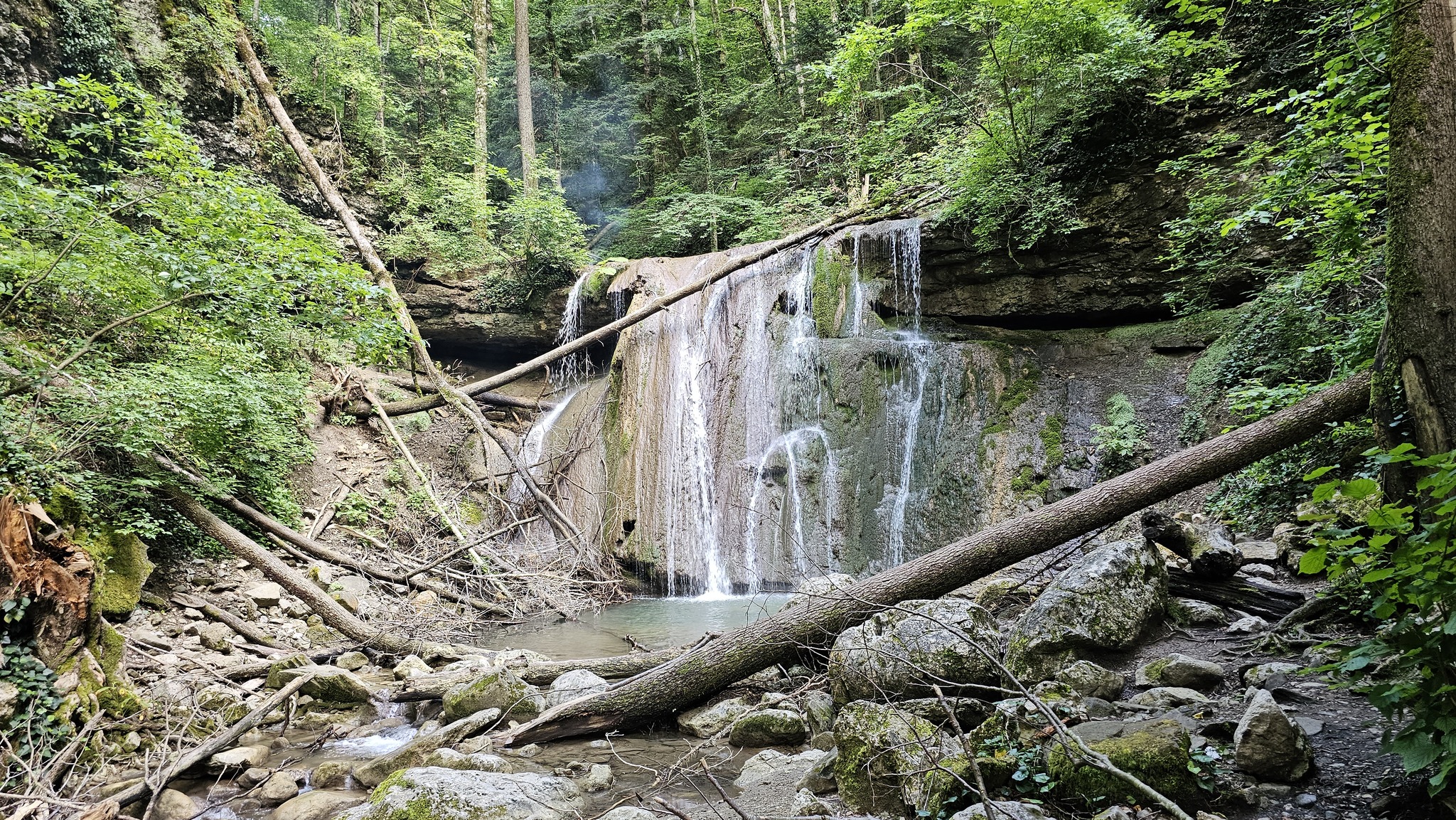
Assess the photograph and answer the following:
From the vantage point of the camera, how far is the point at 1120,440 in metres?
8.47

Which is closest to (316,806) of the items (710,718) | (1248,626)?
(710,718)

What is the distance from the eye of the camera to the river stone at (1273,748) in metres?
2.47

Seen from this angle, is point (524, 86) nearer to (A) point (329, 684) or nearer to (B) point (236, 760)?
(A) point (329, 684)

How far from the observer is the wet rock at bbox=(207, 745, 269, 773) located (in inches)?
169

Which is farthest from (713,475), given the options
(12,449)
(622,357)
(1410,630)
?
(1410,630)

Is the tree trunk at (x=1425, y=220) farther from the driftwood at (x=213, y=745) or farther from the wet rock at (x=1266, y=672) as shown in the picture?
the driftwood at (x=213, y=745)

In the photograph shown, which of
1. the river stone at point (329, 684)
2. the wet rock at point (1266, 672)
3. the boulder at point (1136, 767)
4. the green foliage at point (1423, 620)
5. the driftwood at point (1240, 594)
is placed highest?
the green foliage at point (1423, 620)

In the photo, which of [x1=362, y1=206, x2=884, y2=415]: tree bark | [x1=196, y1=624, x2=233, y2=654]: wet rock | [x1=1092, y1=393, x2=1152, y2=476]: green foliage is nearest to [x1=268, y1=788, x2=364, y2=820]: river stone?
[x1=196, y1=624, x2=233, y2=654]: wet rock

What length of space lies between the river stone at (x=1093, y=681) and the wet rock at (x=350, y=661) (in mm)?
6065

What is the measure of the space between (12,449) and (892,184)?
463 inches

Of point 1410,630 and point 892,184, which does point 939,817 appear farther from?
point 892,184

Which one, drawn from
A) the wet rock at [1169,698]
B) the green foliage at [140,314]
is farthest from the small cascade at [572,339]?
the wet rock at [1169,698]

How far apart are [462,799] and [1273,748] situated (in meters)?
3.56

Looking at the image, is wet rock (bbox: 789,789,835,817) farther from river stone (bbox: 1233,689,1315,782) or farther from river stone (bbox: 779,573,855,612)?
river stone (bbox: 1233,689,1315,782)
